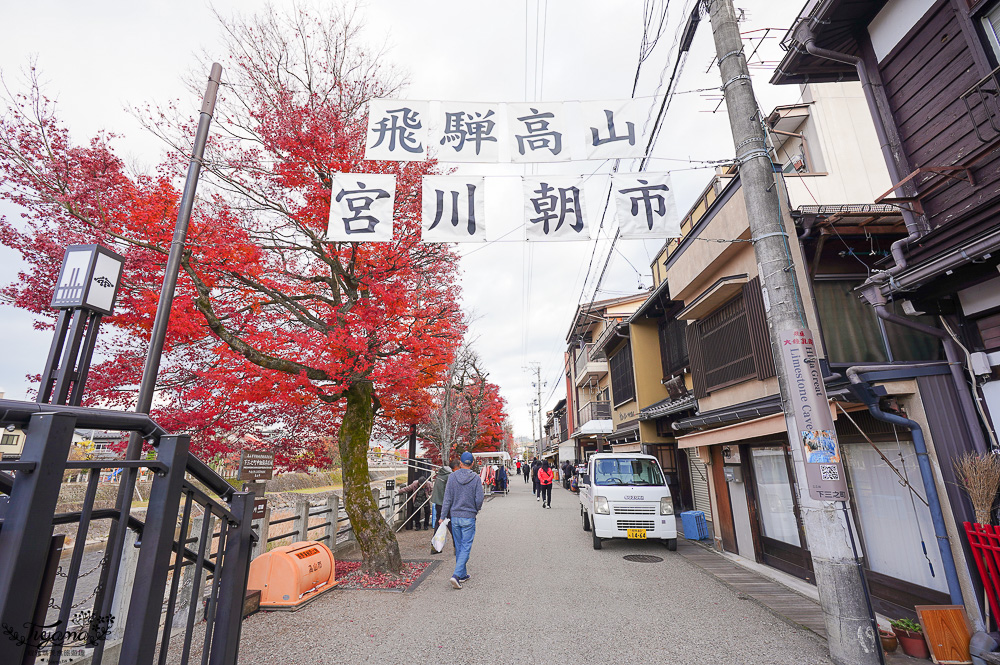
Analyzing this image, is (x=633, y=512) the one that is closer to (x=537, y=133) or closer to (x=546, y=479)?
(x=537, y=133)

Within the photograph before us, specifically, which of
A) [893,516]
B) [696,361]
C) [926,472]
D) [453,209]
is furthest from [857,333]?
[453,209]

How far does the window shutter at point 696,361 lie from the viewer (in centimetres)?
1106

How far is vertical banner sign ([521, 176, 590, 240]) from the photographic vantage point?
21.9 ft

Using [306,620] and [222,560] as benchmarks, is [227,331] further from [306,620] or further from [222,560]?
[222,560]

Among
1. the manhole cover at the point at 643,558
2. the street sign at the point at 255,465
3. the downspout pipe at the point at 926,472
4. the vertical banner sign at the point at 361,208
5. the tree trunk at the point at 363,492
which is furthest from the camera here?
the manhole cover at the point at 643,558

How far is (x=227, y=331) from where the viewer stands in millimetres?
7441

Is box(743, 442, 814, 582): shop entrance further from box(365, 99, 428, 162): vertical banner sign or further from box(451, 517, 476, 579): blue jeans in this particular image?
box(365, 99, 428, 162): vertical banner sign

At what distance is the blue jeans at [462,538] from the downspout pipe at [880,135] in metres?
6.89

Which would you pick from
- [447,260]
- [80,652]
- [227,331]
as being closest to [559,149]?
[447,260]

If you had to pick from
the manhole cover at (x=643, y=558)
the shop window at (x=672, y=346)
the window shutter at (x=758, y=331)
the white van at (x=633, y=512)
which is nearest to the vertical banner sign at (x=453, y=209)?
the window shutter at (x=758, y=331)

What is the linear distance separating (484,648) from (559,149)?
6723 millimetres

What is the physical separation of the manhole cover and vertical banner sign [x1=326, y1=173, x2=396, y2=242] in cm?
811

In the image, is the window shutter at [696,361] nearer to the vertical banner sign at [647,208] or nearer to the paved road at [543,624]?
the paved road at [543,624]

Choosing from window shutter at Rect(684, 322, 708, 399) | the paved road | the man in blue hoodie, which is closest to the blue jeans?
the man in blue hoodie
